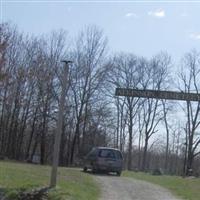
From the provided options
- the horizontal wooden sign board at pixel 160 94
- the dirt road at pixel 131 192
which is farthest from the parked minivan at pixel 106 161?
the horizontal wooden sign board at pixel 160 94

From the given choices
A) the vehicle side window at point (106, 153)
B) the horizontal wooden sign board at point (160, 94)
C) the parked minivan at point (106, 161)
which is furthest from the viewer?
the vehicle side window at point (106, 153)

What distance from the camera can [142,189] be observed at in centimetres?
2397

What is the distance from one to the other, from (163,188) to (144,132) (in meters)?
48.9

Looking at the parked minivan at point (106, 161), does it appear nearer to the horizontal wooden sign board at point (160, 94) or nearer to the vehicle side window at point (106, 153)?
the vehicle side window at point (106, 153)

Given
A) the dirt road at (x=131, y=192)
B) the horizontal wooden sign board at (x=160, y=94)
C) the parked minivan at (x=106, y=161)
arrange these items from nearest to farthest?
the horizontal wooden sign board at (x=160, y=94), the dirt road at (x=131, y=192), the parked minivan at (x=106, y=161)

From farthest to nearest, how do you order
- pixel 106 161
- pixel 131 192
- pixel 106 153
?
pixel 106 153, pixel 106 161, pixel 131 192

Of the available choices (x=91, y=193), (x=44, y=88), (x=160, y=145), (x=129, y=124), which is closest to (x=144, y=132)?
(x=129, y=124)

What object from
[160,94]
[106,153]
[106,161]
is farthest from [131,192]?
[106,153]

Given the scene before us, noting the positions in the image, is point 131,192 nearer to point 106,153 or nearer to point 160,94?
point 160,94

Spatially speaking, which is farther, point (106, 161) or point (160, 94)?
point (106, 161)

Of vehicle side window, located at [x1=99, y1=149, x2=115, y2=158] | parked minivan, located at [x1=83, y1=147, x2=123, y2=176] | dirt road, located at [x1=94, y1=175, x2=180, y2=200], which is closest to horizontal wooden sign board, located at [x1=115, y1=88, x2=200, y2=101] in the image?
dirt road, located at [x1=94, y1=175, x2=180, y2=200]

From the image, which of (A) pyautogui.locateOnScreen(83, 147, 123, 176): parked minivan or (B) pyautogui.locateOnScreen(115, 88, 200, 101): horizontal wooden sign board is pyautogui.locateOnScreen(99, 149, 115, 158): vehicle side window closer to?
(A) pyautogui.locateOnScreen(83, 147, 123, 176): parked minivan

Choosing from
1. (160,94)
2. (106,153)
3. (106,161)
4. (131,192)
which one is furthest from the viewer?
(106,153)

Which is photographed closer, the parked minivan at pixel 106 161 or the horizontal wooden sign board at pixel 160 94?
the horizontal wooden sign board at pixel 160 94
